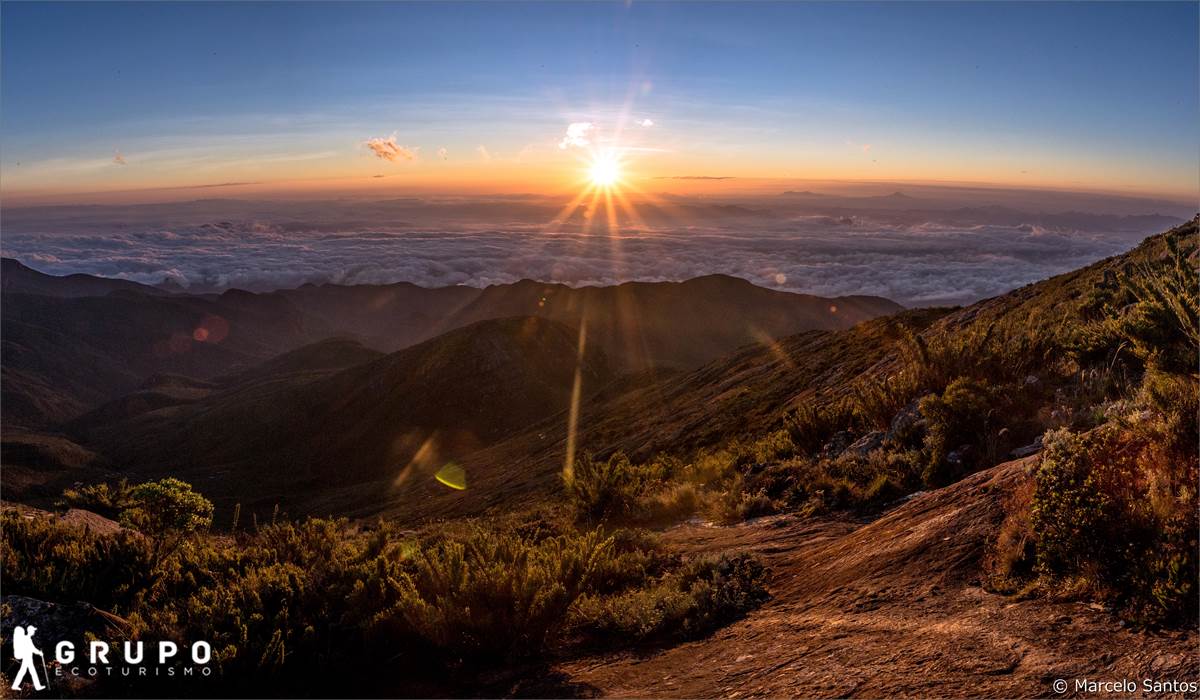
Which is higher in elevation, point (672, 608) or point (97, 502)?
point (672, 608)

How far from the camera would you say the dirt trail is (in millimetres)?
3006

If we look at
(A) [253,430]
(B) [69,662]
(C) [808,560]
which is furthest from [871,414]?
(A) [253,430]

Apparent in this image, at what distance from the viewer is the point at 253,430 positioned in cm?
8800

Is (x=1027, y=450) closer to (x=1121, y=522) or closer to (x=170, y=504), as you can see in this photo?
(x=1121, y=522)

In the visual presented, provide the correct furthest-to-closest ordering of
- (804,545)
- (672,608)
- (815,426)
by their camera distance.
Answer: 1. (815,426)
2. (804,545)
3. (672,608)

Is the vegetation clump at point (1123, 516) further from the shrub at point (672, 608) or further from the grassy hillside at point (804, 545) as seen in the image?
the shrub at point (672, 608)

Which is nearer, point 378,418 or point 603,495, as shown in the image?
point 603,495

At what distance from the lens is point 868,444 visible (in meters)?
8.21

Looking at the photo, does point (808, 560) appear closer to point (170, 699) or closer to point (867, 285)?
point (170, 699)

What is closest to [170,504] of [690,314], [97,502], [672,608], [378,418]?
[97,502]

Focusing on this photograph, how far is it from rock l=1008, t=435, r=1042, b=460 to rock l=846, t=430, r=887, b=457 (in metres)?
1.83

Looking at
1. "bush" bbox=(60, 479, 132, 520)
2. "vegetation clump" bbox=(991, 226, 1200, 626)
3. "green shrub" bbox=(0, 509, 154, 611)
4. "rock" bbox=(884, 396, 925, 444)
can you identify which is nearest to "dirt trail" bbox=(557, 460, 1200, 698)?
"vegetation clump" bbox=(991, 226, 1200, 626)

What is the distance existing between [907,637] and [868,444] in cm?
489

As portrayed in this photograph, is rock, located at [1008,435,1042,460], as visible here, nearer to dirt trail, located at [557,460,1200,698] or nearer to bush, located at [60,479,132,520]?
dirt trail, located at [557,460,1200,698]
